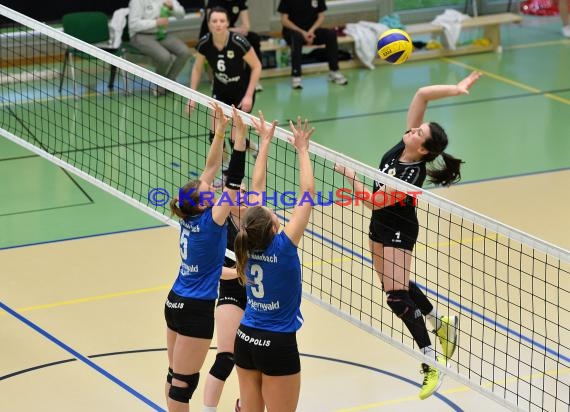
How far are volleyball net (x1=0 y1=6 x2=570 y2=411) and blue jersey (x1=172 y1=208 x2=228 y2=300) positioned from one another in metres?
0.85

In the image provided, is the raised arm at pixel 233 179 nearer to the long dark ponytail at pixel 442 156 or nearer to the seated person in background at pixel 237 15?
the long dark ponytail at pixel 442 156

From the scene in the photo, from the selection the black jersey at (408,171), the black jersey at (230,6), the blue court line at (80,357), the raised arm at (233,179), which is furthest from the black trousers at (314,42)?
the raised arm at (233,179)

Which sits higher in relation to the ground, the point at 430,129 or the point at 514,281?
the point at 430,129

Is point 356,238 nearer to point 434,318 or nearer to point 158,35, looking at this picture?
point 434,318

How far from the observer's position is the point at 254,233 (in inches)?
234

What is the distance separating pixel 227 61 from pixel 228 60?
0.05 feet

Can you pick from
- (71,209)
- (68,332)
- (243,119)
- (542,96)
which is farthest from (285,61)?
(243,119)

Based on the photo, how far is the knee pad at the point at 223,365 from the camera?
7.15 meters

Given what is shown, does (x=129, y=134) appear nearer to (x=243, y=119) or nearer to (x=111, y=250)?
(x=111, y=250)

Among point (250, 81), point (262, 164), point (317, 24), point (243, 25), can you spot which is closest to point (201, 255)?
point (262, 164)

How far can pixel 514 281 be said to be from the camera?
967cm

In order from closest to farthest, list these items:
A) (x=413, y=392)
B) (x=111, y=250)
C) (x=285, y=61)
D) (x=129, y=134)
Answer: (x=413, y=392) → (x=111, y=250) → (x=129, y=134) → (x=285, y=61)

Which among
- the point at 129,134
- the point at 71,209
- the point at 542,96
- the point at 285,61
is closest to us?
the point at 71,209

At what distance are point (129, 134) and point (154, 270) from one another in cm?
399
